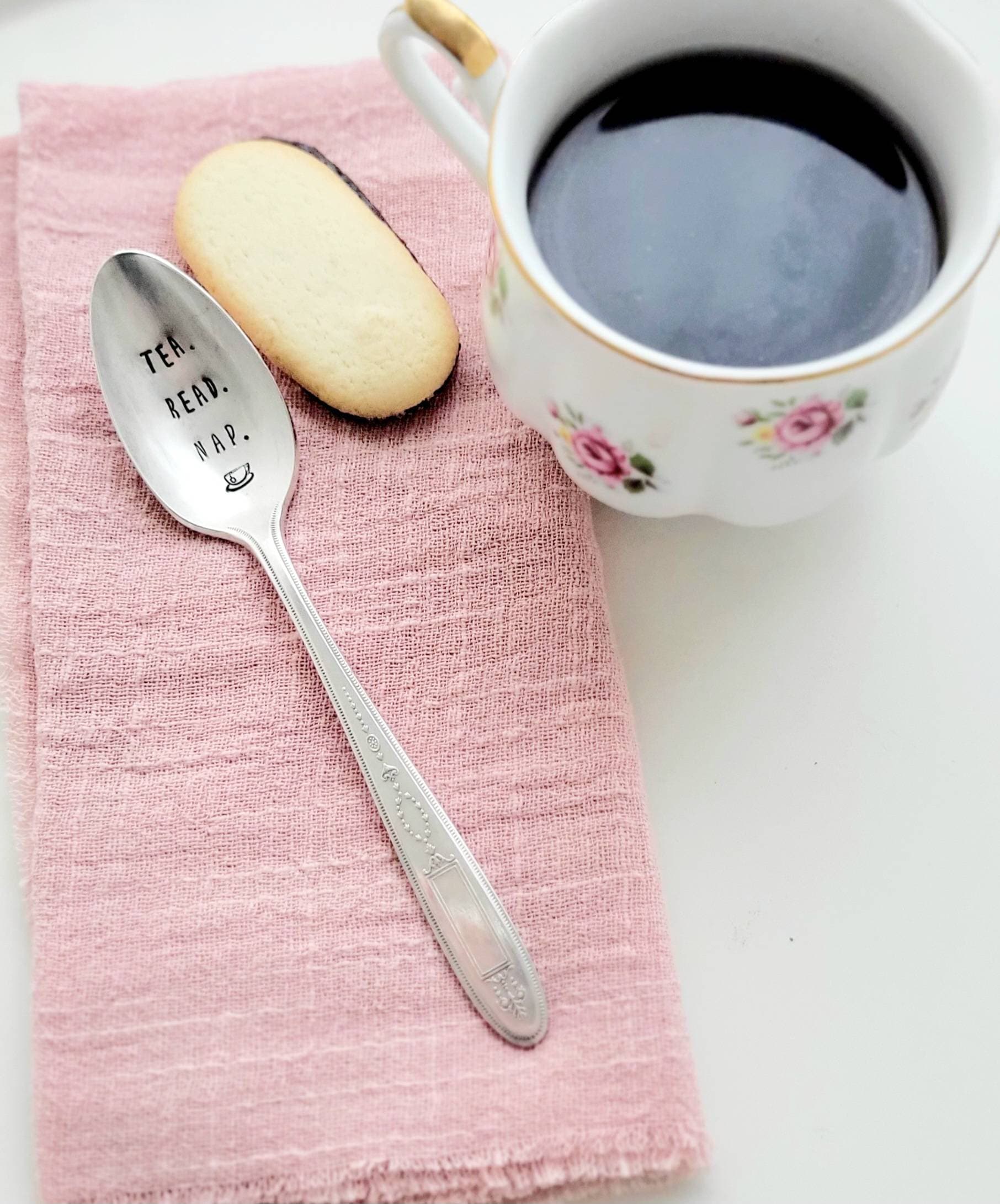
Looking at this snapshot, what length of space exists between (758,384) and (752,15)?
8.3 inches

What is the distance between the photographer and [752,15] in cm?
53

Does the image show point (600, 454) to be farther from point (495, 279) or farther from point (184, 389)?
point (184, 389)

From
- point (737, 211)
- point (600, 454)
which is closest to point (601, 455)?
point (600, 454)

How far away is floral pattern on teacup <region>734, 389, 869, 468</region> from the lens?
0.46 meters

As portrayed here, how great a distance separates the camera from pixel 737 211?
52 cm

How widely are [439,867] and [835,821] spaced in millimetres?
211

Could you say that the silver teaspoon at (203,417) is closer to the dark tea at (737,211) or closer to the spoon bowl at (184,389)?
the spoon bowl at (184,389)

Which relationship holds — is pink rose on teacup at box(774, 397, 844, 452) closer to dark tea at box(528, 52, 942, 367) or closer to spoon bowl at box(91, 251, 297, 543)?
dark tea at box(528, 52, 942, 367)

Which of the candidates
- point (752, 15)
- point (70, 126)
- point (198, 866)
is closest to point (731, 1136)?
point (198, 866)

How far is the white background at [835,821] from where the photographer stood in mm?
557

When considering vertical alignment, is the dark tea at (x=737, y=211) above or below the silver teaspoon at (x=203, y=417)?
above

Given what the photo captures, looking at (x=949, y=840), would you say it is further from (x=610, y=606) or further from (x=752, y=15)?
(x=752, y=15)

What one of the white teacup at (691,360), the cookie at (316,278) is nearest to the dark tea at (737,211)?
the white teacup at (691,360)

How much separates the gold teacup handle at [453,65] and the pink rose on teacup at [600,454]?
123 millimetres
